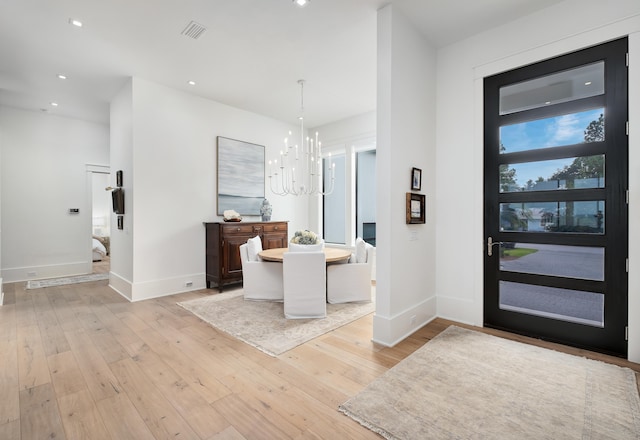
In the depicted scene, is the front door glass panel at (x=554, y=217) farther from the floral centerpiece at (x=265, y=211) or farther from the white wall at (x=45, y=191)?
the white wall at (x=45, y=191)

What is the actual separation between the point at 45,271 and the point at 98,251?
2.36 meters

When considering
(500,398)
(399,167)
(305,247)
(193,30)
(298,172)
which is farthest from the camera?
(298,172)

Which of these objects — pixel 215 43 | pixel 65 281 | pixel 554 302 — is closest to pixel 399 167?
pixel 554 302

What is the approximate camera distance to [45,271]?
5.61m

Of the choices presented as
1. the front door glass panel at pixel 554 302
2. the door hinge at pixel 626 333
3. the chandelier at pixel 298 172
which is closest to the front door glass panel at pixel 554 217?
the front door glass panel at pixel 554 302

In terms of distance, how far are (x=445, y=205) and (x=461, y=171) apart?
1.39ft

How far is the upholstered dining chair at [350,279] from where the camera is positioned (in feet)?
13.2

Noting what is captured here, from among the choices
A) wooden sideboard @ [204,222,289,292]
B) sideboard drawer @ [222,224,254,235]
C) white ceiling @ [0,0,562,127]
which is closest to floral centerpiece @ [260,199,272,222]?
wooden sideboard @ [204,222,289,292]

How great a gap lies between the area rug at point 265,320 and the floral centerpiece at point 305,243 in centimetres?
80

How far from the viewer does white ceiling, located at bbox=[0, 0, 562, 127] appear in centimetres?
277

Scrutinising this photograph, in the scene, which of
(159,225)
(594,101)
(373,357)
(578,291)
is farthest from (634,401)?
(159,225)

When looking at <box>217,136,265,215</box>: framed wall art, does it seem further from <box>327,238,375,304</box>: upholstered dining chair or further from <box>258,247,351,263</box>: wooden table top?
<box>327,238,375,304</box>: upholstered dining chair

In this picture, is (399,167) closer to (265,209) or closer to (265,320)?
(265,320)

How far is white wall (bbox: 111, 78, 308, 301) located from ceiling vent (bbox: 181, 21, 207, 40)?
1569 millimetres
